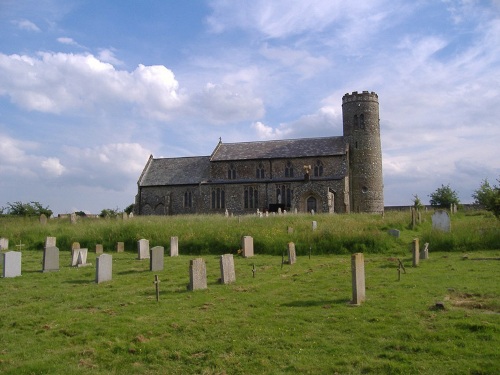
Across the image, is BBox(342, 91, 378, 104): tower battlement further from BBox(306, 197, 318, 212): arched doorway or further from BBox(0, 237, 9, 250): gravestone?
BBox(0, 237, 9, 250): gravestone

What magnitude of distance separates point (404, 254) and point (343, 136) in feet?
109

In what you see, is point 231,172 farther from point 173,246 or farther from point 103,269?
point 103,269

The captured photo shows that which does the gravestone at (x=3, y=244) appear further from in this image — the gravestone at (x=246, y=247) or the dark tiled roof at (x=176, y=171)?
the dark tiled roof at (x=176, y=171)

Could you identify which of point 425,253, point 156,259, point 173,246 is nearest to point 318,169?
point 173,246

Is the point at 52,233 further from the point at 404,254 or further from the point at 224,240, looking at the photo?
the point at 404,254

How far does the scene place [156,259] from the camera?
54.9 ft

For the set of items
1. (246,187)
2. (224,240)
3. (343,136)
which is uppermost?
(343,136)

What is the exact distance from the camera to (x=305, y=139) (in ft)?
175

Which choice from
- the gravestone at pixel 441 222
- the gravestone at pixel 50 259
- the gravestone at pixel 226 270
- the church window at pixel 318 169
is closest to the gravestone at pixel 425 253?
the gravestone at pixel 441 222

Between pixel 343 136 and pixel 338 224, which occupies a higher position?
pixel 343 136

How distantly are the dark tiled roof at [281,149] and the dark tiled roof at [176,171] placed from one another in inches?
89.4

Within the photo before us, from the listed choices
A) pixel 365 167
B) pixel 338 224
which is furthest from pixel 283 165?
pixel 338 224

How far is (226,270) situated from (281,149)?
39.2m

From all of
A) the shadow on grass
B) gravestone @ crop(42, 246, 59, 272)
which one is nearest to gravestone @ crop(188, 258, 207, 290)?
the shadow on grass
